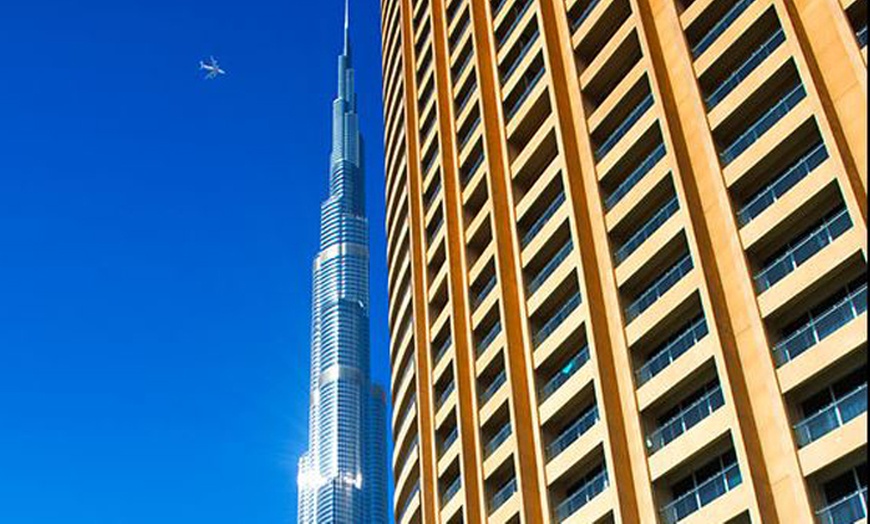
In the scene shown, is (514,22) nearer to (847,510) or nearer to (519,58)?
(519,58)

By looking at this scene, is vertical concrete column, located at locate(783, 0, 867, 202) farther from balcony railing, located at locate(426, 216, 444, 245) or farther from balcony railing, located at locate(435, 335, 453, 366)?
balcony railing, located at locate(426, 216, 444, 245)

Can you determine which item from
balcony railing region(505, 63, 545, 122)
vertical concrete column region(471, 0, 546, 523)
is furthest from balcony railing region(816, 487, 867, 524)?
balcony railing region(505, 63, 545, 122)

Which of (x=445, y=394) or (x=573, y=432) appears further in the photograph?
(x=445, y=394)

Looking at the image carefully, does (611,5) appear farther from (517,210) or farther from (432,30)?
(432,30)

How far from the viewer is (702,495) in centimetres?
3866

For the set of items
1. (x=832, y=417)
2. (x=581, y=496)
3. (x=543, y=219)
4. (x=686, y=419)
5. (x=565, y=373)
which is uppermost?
(x=543, y=219)

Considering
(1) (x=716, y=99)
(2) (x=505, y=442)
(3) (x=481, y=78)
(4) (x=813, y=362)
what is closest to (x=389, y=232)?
(3) (x=481, y=78)

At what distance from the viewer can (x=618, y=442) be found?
136 feet

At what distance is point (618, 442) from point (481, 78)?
22870 millimetres

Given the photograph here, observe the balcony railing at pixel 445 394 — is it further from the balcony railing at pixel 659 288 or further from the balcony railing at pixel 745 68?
the balcony railing at pixel 745 68

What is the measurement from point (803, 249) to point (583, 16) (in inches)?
706

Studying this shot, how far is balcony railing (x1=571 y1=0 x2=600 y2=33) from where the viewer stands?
5181 cm

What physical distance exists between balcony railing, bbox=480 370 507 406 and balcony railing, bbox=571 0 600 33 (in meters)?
14.9

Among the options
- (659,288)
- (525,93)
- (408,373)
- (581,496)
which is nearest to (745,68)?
(659,288)
